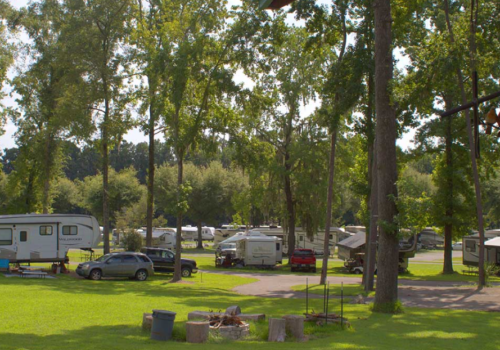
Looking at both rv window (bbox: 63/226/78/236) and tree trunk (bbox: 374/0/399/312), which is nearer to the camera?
tree trunk (bbox: 374/0/399/312)

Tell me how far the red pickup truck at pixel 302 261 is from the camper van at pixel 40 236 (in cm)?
1506

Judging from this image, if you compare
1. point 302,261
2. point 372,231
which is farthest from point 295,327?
point 302,261

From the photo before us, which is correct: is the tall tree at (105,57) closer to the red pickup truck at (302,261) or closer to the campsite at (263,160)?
the campsite at (263,160)

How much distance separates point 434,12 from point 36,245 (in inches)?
1069

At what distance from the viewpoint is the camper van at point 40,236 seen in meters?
30.1

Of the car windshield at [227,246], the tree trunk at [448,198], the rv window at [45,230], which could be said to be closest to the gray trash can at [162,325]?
the rv window at [45,230]

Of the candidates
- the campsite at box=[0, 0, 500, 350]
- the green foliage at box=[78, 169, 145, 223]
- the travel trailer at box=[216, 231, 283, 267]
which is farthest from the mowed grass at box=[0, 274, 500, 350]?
the green foliage at box=[78, 169, 145, 223]

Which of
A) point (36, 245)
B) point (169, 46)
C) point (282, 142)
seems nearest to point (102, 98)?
point (169, 46)

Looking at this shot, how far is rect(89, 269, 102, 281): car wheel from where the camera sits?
92.8 feet

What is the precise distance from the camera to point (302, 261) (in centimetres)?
3919

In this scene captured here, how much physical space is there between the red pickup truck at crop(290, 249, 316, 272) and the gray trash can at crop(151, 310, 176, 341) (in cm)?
2865

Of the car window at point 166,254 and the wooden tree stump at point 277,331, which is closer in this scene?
the wooden tree stump at point 277,331

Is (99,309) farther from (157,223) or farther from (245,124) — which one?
(157,223)

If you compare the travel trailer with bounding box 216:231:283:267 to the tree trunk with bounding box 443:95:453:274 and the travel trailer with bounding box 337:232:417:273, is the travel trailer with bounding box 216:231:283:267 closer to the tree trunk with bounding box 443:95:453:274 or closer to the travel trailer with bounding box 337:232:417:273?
the travel trailer with bounding box 337:232:417:273
